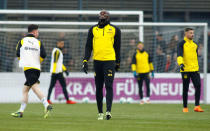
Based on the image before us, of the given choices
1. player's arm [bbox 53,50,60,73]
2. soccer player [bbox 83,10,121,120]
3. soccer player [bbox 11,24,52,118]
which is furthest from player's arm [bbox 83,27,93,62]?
player's arm [bbox 53,50,60,73]

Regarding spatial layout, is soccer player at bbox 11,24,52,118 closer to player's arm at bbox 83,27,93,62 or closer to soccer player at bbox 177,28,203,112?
player's arm at bbox 83,27,93,62

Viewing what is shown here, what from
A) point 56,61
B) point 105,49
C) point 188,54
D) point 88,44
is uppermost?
point 88,44

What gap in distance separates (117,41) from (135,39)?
9.55 meters

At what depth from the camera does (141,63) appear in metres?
17.5

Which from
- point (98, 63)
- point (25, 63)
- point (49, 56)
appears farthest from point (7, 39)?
point (98, 63)

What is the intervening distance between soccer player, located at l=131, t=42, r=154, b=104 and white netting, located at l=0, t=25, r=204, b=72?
1.18m

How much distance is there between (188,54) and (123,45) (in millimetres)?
7054

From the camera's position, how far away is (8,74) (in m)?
18.6

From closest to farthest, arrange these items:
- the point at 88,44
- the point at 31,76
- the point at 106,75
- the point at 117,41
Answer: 1. the point at 106,75
2. the point at 117,41
3. the point at 88,44
4. the point at 31,76

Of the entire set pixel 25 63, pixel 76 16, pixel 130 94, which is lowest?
pixel 130 94

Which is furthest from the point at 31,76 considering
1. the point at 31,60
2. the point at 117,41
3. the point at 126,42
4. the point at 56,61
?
the point at 126,42

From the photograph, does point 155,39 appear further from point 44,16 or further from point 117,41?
point 117,41

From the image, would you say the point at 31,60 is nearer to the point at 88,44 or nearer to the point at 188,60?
the point at 88,44

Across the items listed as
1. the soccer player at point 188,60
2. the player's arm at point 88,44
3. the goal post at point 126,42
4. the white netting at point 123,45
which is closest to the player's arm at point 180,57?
the soccer player at point 188,60
